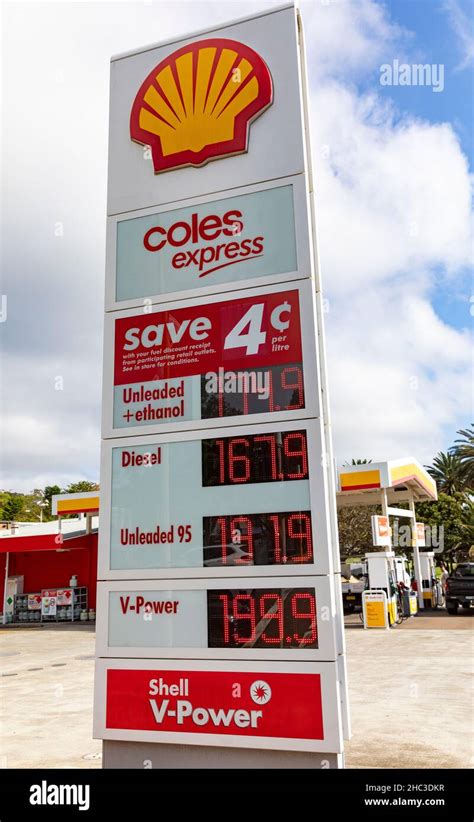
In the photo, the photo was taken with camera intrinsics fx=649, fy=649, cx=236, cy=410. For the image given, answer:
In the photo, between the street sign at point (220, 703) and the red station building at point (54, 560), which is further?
the red station building at point (54, 560)

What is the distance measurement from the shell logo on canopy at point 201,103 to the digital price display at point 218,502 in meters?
3.10

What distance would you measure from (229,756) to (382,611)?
16.0 meters

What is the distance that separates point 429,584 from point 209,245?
24.2m

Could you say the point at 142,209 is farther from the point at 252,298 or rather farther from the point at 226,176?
the point at 252,298

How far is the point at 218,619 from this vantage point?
18.7 ft

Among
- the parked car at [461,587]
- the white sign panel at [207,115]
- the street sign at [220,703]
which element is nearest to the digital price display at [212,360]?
the white sign panel at [207,115]

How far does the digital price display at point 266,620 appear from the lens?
541cm

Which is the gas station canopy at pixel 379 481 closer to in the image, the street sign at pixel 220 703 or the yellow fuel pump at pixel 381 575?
the yellow fuel pump at pixel 381 575

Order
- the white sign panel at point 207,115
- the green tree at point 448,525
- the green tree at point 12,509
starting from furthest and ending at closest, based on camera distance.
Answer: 1. the green tree at point 12,509
2. the green tree at point 448,525
3. the white sign panel at point 207,115

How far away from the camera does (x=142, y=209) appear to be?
7.11 m

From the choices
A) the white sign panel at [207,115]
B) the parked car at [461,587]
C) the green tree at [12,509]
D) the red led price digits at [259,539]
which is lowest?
the parked car at [461,587]

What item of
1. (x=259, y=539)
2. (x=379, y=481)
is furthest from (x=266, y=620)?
(x=379, y=481)

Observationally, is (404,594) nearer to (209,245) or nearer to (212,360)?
(212,360)
